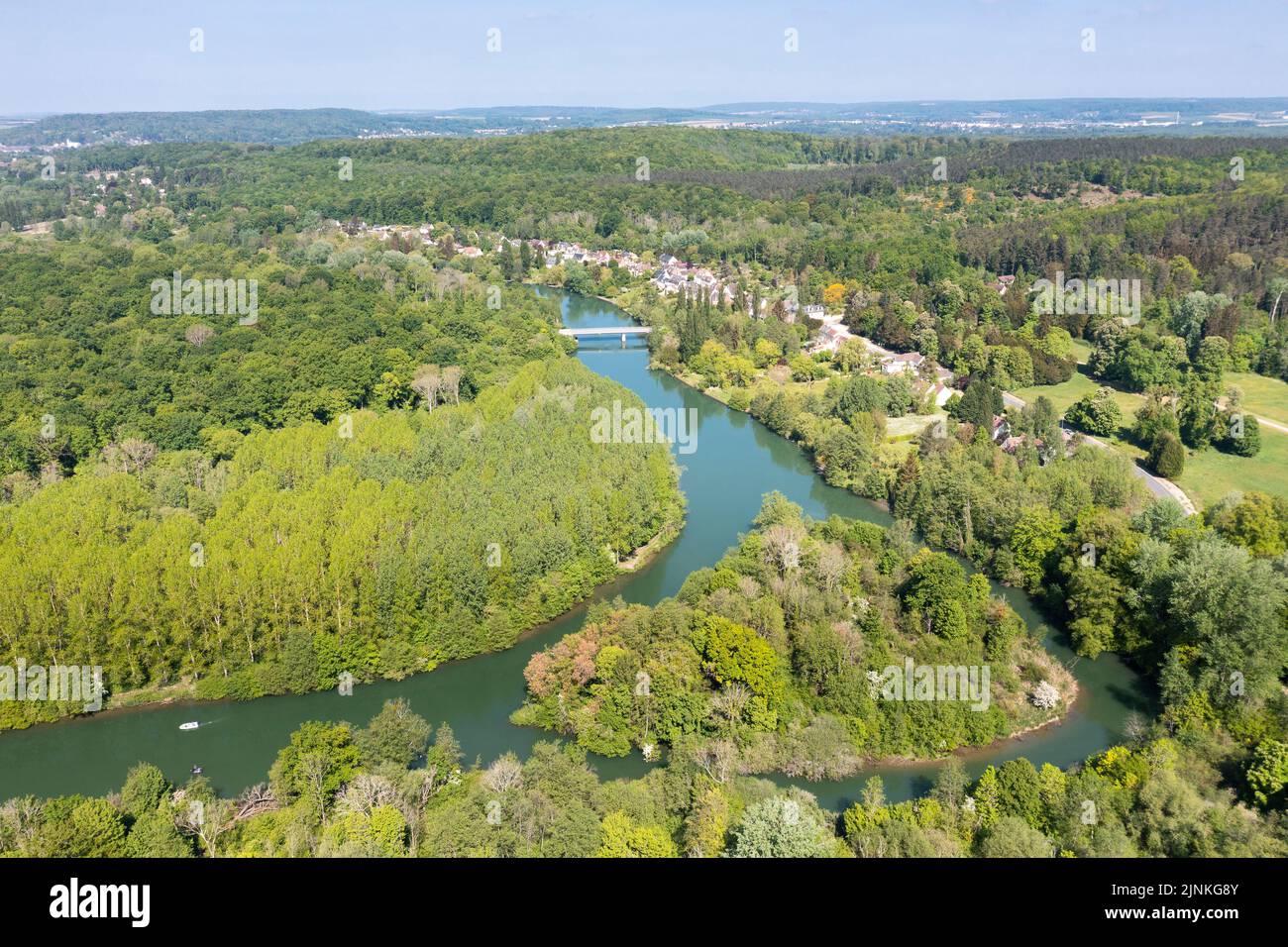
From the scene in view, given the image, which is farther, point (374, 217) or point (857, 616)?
point (374, 217)

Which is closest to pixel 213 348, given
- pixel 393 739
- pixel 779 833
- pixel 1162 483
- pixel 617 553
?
pixel 617 553

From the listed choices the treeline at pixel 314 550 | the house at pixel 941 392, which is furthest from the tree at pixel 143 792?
the house at pixel 941 392

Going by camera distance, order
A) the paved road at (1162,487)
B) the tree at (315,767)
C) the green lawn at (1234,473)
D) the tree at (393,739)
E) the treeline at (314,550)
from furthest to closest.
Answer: the green lawn at (1234,473)
the paved road at (1162,487)
the treeline at (314,550)
the tree at (393,739)
the tree at (315,767)

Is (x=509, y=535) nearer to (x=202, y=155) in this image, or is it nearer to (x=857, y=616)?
(x=857, y=616)

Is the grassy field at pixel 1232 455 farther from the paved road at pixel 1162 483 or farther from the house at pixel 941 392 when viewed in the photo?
the house at pixel 941 392

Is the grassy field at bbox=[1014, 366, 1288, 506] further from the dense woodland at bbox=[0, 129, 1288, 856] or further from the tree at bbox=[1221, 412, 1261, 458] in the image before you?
the dense woodland at bbox=[0, 129, 1288, 856]

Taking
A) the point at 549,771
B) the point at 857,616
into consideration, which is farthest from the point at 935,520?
the point at 549,771
